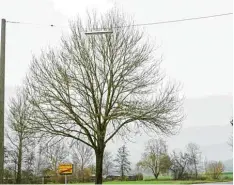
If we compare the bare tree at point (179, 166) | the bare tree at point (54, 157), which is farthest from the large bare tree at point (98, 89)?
the bare tree at point (179, 166)

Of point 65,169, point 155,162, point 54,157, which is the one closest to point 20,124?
point 65,169

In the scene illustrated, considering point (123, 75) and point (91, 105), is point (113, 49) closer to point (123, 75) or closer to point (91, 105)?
point (123, 75)

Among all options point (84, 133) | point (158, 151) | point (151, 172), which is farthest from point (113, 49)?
point (151, 172)

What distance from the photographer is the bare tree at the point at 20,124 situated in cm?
2141

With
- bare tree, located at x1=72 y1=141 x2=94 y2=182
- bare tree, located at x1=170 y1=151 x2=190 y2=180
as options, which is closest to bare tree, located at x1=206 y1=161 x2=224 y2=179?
bare tree, located at x1=170 y1=151 x2=190 y2=180

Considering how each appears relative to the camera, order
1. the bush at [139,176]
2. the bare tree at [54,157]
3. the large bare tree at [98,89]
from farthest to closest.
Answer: the bush at [139,176]
the bare tree at [54,157]
the large bare tree at [98,89]

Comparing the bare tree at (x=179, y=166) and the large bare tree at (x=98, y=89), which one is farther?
the bare tree at (x=179, y=166)

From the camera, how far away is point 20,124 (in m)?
21.7

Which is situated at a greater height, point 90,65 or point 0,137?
point 90,65

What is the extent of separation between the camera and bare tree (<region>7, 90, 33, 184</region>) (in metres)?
21.4

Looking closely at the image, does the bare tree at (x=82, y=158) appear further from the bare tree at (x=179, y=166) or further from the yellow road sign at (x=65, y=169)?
the yellow road sign at (x=65, y=169)

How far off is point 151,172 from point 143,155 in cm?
260

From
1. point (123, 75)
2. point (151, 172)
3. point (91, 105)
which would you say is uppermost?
point (123, 75)

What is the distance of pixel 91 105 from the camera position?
21078 mm
